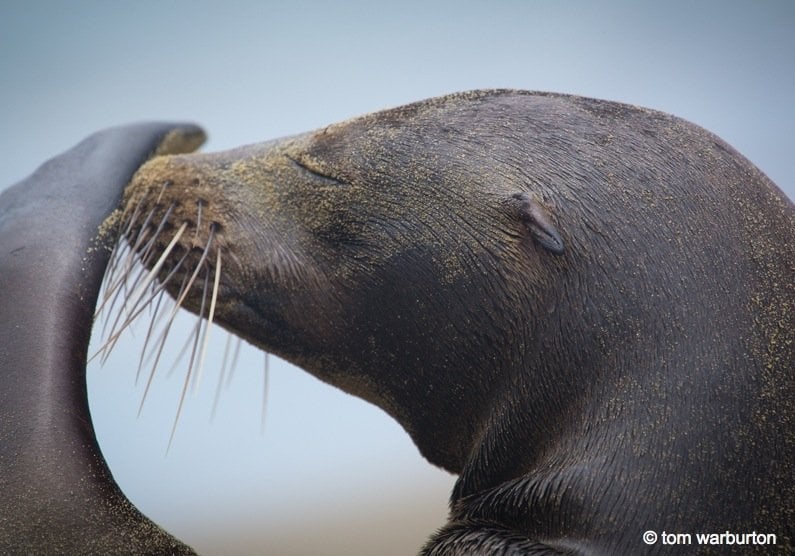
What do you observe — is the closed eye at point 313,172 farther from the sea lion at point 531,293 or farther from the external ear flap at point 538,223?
the external ear flap at point 538,223

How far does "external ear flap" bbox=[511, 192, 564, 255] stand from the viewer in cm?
212

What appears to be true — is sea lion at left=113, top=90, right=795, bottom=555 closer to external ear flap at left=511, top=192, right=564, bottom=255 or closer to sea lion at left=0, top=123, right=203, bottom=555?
external ear flap at left=511, top=192, right=564, bottom=255

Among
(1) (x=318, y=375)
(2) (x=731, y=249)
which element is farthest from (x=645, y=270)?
(1) (x=318, y=375)

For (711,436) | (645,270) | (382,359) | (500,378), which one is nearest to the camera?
(711,436)

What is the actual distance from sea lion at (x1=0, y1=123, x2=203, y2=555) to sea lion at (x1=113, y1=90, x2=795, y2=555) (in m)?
0.20

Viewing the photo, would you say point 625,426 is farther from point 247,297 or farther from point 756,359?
point 247,297

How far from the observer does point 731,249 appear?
2029 millimetres

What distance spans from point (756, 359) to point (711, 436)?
0.55ft

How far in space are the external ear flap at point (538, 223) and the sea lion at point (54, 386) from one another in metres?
0.94

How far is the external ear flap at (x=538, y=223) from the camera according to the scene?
212cm

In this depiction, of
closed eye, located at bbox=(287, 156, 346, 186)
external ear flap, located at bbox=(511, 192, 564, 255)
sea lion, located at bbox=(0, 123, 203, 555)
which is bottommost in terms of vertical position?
sea lion, located at bbox=(0, 123, 203, 555)

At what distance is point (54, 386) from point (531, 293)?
978 millimetres

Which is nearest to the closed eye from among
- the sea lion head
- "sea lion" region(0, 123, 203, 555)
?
the sea lion head

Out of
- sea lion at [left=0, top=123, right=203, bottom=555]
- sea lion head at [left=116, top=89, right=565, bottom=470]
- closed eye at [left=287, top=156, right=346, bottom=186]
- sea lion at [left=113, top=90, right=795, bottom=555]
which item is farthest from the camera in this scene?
closed eye at [left=287, top=156, right=346, bottom=186]
